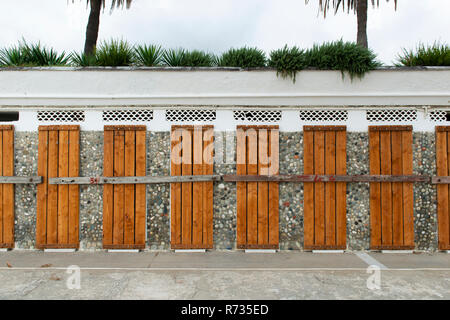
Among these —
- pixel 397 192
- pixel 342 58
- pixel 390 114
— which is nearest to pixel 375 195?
pixel 397 192

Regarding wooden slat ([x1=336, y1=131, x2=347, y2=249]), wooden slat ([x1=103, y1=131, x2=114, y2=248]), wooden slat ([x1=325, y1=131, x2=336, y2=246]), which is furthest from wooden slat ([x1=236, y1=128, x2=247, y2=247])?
wooden slat ([x1=103, y1=131, x2=114, y2=248])

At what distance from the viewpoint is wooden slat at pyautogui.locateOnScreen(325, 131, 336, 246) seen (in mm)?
5086

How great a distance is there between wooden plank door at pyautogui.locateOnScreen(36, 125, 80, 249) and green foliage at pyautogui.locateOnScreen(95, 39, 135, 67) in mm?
1443

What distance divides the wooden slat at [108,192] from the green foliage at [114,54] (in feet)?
4.81

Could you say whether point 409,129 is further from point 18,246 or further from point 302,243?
point 18,246

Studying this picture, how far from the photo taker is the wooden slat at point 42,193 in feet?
16.6

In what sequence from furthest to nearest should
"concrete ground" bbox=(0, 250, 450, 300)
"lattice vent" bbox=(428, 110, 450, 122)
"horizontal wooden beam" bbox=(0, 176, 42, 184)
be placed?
"lattice vent" bbox=(428, 110, 450, 122) → "horizontal wooden beam" bbox=(0, 176, 42, 184) → "concrete ground" bbox=(0, 250, 450, 300)

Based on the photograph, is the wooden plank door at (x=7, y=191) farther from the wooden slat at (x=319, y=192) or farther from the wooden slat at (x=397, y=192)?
the wooden slat at (x=397, y=192)

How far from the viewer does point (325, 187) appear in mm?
5109

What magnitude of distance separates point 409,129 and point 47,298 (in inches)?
245

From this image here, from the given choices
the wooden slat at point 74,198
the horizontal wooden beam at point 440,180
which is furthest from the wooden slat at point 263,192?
the wooden slat at point 74,198

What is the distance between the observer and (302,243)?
5.11m

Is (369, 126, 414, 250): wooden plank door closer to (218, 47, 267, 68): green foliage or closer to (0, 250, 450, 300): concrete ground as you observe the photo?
(0, 250, 450, 300): concrete ground
